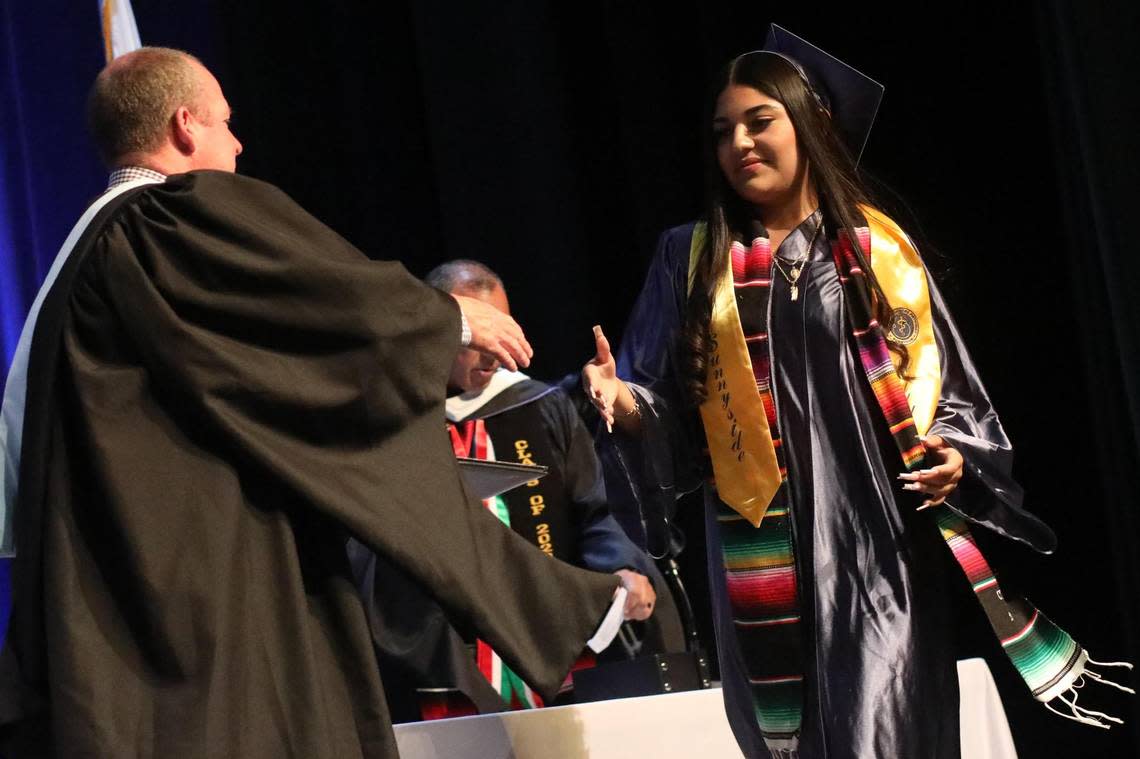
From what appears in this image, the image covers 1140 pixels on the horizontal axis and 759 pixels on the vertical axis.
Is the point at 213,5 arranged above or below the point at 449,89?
above

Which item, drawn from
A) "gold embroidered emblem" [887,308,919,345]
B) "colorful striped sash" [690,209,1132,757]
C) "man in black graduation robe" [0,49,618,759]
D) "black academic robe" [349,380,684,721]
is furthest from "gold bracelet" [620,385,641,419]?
"black academic robe" [349,380,684,721]

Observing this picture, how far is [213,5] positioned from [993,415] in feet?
12.0

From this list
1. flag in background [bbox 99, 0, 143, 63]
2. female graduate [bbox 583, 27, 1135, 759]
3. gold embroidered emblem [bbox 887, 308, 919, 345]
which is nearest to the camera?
female graduate [bbox 583, 27, 1135, 759]

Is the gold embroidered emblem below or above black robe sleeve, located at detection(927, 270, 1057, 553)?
above

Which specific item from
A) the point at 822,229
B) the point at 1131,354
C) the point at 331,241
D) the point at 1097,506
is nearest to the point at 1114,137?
the point at 1131,354

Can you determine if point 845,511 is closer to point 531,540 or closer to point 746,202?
point 746,202

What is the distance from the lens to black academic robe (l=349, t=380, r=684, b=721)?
3.43 metres

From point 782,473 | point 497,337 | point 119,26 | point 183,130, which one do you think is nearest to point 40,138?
point 119,26

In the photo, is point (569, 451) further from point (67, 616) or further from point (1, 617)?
point (67, 616)

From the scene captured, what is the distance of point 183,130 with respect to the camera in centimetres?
226

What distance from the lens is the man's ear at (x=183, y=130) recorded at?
7.41 feet

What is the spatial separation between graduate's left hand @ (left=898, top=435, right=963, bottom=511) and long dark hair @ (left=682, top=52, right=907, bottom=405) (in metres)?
Result: 0.34

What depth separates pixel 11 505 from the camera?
2039 millimetres

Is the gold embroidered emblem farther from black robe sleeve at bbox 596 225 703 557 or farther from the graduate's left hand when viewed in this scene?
black robe sleeve at bbox 596 225 703 557
